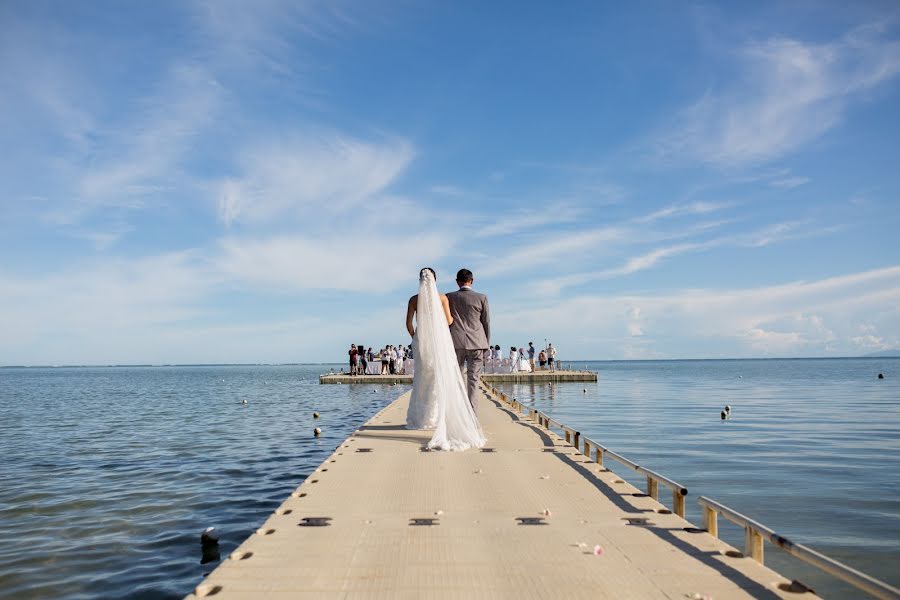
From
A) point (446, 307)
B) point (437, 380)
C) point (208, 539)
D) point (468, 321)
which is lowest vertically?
point (208, 539)

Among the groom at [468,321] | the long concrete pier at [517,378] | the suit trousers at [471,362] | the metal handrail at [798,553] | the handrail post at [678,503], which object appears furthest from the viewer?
the long concrete pier at [517,378]

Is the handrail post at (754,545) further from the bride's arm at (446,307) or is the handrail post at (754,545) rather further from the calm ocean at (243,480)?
the bride's arm at (446,307)

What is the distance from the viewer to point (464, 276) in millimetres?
10047

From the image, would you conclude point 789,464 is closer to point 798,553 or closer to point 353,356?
point 798,553

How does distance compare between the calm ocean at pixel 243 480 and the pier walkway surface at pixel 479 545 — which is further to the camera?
the calm ocean at pixel 243 480

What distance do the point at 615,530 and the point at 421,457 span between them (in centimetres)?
361

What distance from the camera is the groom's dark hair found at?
1005cm

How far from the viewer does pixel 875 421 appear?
2114 centimetres

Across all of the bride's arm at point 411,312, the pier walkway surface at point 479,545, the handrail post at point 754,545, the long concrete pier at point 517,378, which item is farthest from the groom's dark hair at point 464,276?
the long concrete pier at point 517,378

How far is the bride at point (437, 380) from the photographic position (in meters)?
8.75

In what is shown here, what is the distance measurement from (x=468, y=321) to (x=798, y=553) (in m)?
6.64

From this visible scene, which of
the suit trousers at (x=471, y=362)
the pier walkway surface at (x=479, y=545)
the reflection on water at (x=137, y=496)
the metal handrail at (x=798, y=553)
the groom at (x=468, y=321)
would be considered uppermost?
the groom at (x=468, y=321)

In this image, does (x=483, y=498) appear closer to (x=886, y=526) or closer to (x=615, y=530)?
(x=615, y=530)

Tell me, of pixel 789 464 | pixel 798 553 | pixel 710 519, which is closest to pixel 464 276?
pixel 710 519
